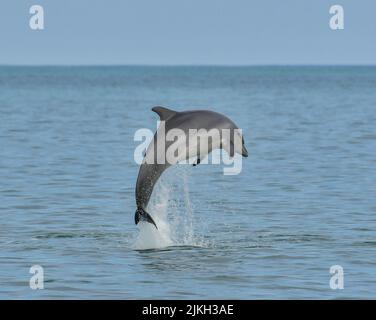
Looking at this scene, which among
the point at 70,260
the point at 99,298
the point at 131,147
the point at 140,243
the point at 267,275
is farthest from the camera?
the point at 131,147

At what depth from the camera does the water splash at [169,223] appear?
2047 centimetres

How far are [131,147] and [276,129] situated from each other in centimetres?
1267

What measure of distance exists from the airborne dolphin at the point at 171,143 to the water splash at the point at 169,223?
1.12 meters

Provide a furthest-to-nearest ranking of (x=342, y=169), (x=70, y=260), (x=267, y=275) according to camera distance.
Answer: (x=342, y=169) → (x=70, y=260) → (x=267, y=275)

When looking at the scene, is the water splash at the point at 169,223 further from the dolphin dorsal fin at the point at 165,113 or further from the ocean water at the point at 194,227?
the dolphin dorsal fin at the point at 165,113

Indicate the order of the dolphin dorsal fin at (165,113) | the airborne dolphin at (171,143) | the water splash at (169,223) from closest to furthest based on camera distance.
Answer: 1. the airborne dolphin at (171,143)
2. the dolphin dorsal fin at (165,113)
3. the water splash at (169,223)

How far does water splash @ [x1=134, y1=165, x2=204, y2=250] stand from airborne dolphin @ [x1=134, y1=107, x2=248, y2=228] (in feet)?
3.66

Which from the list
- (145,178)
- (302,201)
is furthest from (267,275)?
(302,201)

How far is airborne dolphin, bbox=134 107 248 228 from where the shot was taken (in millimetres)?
19000

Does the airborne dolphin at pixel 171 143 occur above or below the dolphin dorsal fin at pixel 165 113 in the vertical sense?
below

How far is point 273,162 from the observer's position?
3606 cm

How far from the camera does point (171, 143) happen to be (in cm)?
1917

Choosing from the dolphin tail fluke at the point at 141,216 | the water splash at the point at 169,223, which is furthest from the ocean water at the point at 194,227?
the dolphin tail fluke at the point at 141,216
